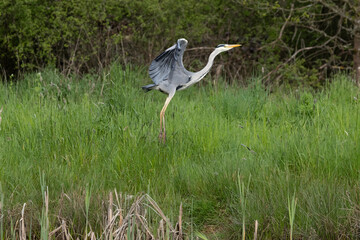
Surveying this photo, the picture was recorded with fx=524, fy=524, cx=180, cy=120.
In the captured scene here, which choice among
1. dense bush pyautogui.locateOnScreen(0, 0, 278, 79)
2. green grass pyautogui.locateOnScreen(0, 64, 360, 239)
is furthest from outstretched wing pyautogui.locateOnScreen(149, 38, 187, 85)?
dense bush pyautogui.locateOnScreen(0, 0, 278, 79)

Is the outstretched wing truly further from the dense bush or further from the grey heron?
the dense bush

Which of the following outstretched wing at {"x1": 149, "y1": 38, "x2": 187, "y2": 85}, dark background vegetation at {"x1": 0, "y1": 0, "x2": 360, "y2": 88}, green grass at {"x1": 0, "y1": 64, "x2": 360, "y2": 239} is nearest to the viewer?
green grass at {"x1": 0, "y1": 64, "x2": 360, "y2": 239}

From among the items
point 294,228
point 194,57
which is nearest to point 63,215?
point 294,228

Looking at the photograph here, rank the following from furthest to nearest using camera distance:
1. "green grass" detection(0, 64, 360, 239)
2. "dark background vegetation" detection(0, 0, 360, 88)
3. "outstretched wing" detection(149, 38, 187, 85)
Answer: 1. "dark background vegetation" detection(0, 0, 360, 88)
2. "outstretched wing" detection(149, 38, 187, 85)
3. "green grass" detection(0, 64, 360, 239)

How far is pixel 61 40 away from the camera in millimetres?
9797

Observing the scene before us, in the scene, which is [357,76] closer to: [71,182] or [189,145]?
[189,145]

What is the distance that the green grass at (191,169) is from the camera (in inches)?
128

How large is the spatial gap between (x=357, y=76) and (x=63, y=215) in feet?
22.4

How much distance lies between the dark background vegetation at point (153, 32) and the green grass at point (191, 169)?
146 inches

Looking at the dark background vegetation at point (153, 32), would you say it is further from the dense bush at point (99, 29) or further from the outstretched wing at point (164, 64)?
the outstretched wing at point (164, 64)

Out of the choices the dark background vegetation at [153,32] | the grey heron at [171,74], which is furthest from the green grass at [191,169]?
the dark background vegetation at [153,32]

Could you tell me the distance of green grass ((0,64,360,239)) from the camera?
3260 mm

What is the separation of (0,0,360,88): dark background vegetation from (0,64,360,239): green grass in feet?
12.2

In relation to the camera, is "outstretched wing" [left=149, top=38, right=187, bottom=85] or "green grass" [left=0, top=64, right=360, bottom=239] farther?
"outstretched wing" [left=149, top=38, right=187, bottom=85]
